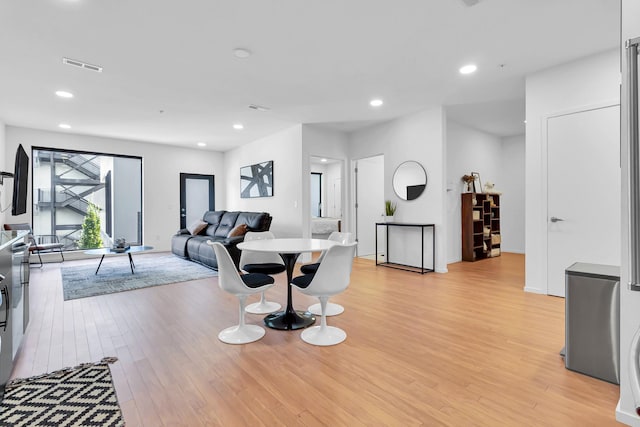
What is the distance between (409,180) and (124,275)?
4.82m

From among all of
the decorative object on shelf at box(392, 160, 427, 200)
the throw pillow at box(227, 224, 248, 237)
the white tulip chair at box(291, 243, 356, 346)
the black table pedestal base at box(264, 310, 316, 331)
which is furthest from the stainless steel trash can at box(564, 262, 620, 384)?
the throw pillow at box(227, 224, 248, 237)

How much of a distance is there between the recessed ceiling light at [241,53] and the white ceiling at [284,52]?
0.05 metres

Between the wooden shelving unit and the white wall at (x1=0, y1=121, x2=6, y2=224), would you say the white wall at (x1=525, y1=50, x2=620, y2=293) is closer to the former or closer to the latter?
the wooden shelving unit

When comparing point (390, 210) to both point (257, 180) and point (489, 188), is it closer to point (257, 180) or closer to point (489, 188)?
point (489, 188)

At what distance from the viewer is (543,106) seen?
358 centimetres

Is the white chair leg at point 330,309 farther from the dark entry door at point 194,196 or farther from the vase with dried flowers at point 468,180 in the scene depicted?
the dark entry door at point 194,196

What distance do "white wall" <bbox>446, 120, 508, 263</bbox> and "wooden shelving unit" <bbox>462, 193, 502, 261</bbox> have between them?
0.11 metres

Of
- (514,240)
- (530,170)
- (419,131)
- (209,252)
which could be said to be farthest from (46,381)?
(514,240)

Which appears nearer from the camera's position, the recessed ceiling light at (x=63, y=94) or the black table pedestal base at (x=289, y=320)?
the black table pedestal base at (x=289, y=320)

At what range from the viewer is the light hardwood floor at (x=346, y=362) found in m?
1.59

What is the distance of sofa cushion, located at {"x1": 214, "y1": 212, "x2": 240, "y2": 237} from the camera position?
6077 millimetres

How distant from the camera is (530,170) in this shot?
3686mm

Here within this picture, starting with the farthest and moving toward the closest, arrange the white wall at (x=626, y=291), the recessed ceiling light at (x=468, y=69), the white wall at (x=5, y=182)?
the white wall at (x=5, y=182) < the recessed ceiling light at (x=468, y=69) < the white wall at (x=626, y=291)

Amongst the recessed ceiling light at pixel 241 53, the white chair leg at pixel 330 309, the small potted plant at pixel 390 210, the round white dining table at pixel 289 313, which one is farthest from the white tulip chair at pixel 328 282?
the small potted plant at pixel 390 210
